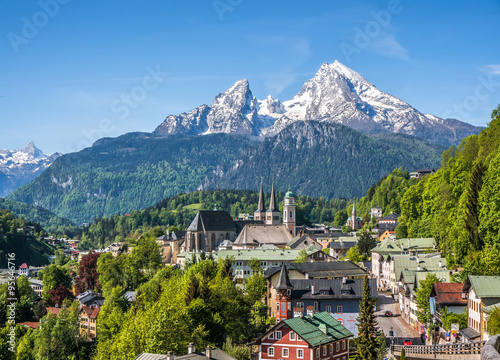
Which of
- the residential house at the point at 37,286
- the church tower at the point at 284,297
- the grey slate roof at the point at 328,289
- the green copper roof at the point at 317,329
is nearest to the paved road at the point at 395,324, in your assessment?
the grey slate roof at the point at 328,289

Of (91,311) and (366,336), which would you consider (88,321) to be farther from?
(366,336)

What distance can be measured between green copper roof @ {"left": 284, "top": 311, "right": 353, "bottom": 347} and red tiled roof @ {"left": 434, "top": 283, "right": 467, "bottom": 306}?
30.3 ft

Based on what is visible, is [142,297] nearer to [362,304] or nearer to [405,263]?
[405,263]

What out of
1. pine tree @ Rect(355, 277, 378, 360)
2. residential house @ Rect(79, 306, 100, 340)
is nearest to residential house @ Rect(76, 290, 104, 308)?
residential house @ Rect(79, 306, 100, 340)

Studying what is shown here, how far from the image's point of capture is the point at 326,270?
96438 mm

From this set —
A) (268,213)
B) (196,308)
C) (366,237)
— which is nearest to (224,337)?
(196,308)

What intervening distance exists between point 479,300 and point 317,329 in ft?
49.0

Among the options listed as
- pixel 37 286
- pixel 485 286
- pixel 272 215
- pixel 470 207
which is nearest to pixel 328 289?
pixel 470 207

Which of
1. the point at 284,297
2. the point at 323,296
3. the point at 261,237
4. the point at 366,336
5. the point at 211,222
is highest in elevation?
the point at 211,222

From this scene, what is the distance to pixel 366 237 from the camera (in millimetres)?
132625

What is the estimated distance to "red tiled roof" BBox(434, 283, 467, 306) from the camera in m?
59.1

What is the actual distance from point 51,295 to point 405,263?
77399 millimetres

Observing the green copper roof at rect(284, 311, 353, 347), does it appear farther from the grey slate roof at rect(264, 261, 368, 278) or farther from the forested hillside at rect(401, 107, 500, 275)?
the grey slate roof at rect(264, 261, 368, 278)

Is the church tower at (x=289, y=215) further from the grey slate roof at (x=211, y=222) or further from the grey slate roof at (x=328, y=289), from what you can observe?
the grey slate roof at (x=328, y=289)
